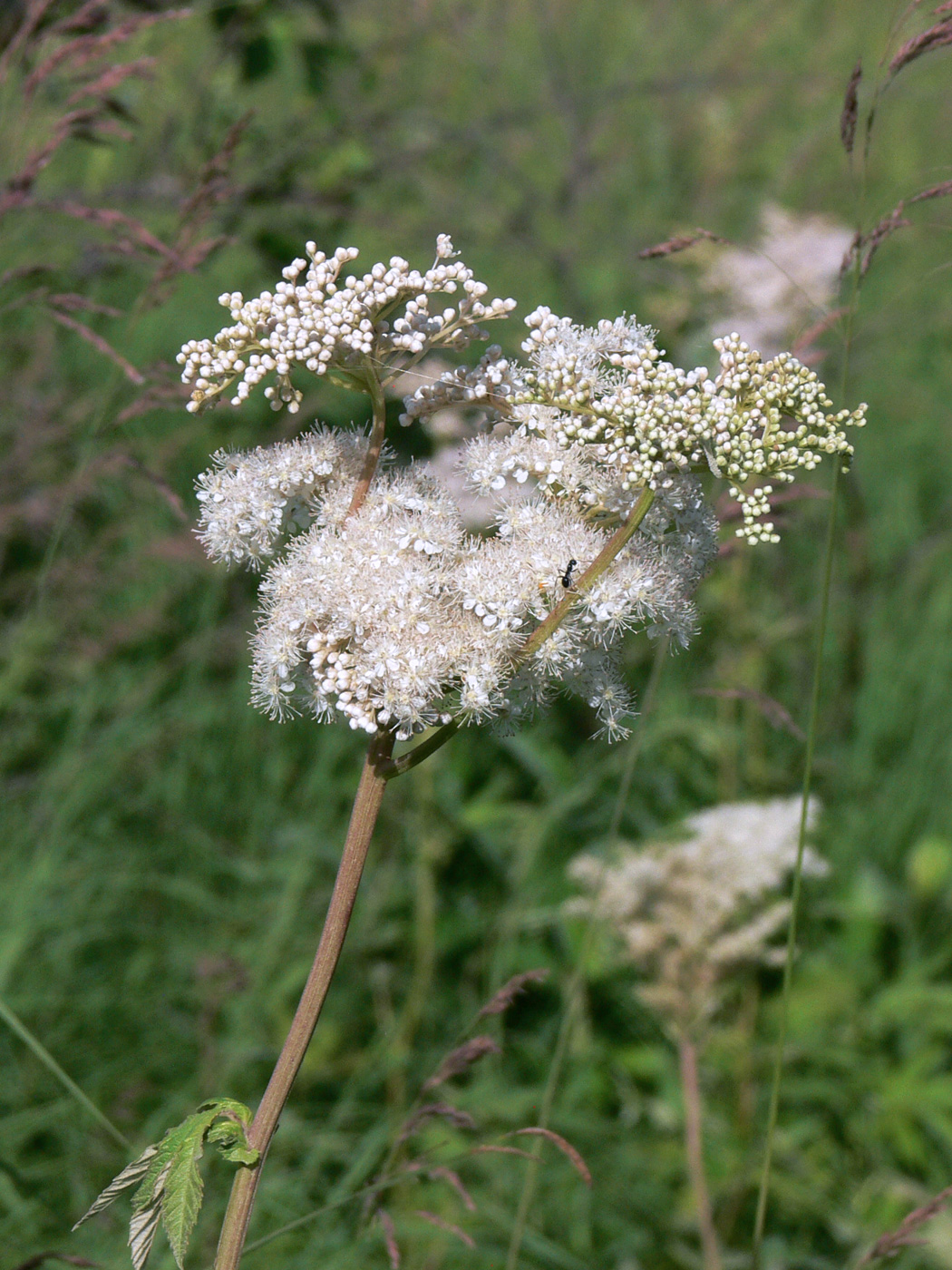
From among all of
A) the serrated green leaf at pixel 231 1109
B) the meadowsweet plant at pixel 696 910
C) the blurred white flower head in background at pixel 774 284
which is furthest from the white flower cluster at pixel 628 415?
the blurred white flower head in background at pixel 774 284

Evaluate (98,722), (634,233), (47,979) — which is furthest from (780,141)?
(47,979)

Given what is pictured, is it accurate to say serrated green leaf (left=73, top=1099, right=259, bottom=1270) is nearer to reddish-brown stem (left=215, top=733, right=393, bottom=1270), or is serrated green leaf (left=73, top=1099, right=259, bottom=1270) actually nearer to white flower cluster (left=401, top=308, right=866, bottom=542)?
reddish-brown stem (left=215, top=733, right=393, bottom=1270)

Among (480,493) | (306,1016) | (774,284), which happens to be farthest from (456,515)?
(774,284)

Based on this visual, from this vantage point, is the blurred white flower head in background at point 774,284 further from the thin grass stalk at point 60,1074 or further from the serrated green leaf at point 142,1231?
the serrated green leaf at point 142,1231

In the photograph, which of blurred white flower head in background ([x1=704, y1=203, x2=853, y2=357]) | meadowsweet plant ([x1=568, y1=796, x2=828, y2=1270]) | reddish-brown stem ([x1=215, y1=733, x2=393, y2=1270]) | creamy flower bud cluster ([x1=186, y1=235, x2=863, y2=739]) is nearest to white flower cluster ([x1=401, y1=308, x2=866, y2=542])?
creamy flower bud cluster ([x1=186, y1=235, x2=863, y2=739])

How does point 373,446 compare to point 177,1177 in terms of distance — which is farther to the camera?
point 373,446

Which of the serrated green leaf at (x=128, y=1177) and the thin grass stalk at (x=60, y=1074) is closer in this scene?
the serrated green leaf at (x=128, y=1177)

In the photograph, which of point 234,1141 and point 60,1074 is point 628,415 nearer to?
point 234,1141

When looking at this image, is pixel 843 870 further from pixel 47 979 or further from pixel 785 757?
pixel 47 979
